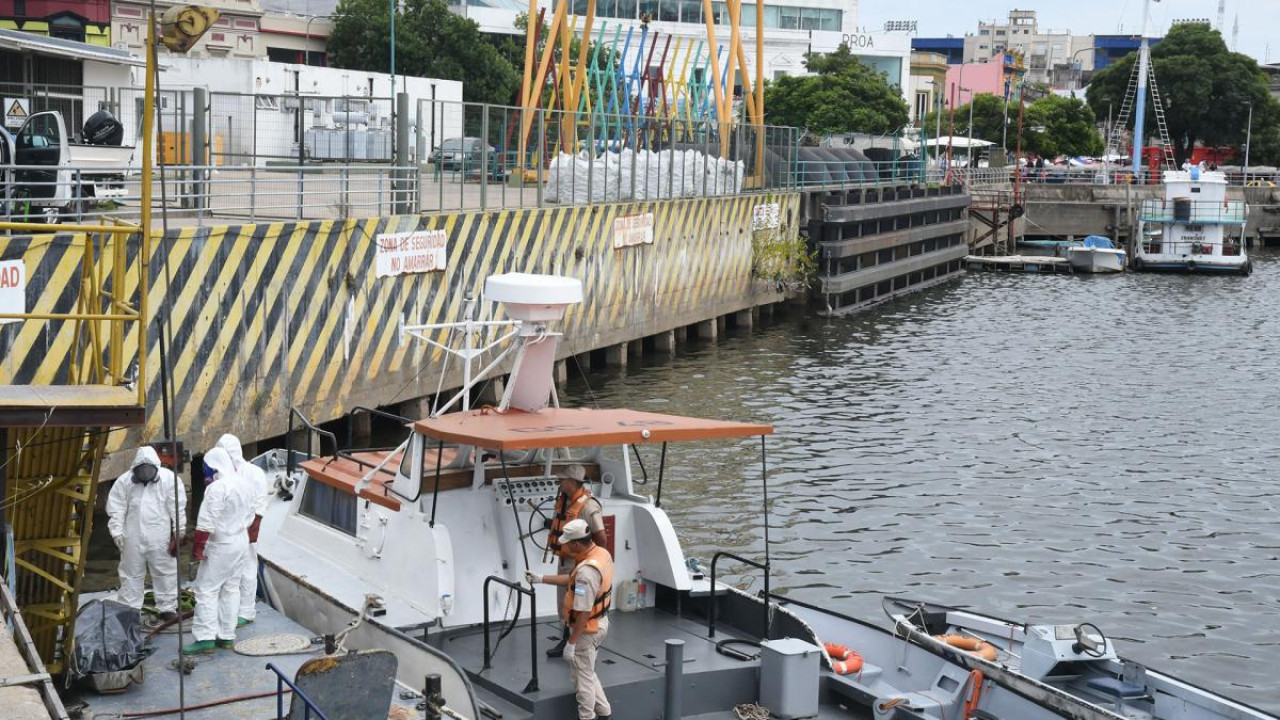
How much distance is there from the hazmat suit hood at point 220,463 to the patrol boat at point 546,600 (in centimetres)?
124

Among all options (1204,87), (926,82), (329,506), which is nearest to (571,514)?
(329,506)

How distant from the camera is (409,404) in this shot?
2333 cm

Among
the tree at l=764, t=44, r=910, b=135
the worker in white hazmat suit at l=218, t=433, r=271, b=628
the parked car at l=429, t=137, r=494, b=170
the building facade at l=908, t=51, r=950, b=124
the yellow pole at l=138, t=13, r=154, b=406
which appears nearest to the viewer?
the yellow pole at l=138, t=13, r=154, b=406

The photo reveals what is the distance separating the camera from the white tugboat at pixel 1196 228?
56.2 m

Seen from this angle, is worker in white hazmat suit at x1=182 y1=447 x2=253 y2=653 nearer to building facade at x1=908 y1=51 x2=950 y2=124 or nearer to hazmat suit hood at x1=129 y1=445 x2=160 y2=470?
hazmat suit hood at x1=129 y1=445 x2=160 y2=470

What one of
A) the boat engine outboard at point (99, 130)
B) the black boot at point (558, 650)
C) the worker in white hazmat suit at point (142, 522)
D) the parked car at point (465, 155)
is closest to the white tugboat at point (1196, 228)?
the parked car at point (465, 155)

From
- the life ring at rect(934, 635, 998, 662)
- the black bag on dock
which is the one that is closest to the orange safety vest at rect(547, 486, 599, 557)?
the black bag on dock

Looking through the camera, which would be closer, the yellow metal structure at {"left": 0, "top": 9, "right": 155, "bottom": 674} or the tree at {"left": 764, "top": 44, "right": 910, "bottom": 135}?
the yellow metal structure at {"left": 0, "top": 9, "right": 155, "bottom": 674}

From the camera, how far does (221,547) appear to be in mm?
11109

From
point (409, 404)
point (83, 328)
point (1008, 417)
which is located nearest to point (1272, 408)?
point (1008, 417)

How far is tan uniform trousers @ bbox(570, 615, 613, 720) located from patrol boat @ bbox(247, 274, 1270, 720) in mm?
190

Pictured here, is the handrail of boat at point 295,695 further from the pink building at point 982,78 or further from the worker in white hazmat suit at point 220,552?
the pink building at point 982,78

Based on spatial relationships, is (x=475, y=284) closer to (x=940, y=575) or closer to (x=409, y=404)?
(x=409, y=404)

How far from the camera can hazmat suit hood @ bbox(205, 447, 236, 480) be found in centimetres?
1109
